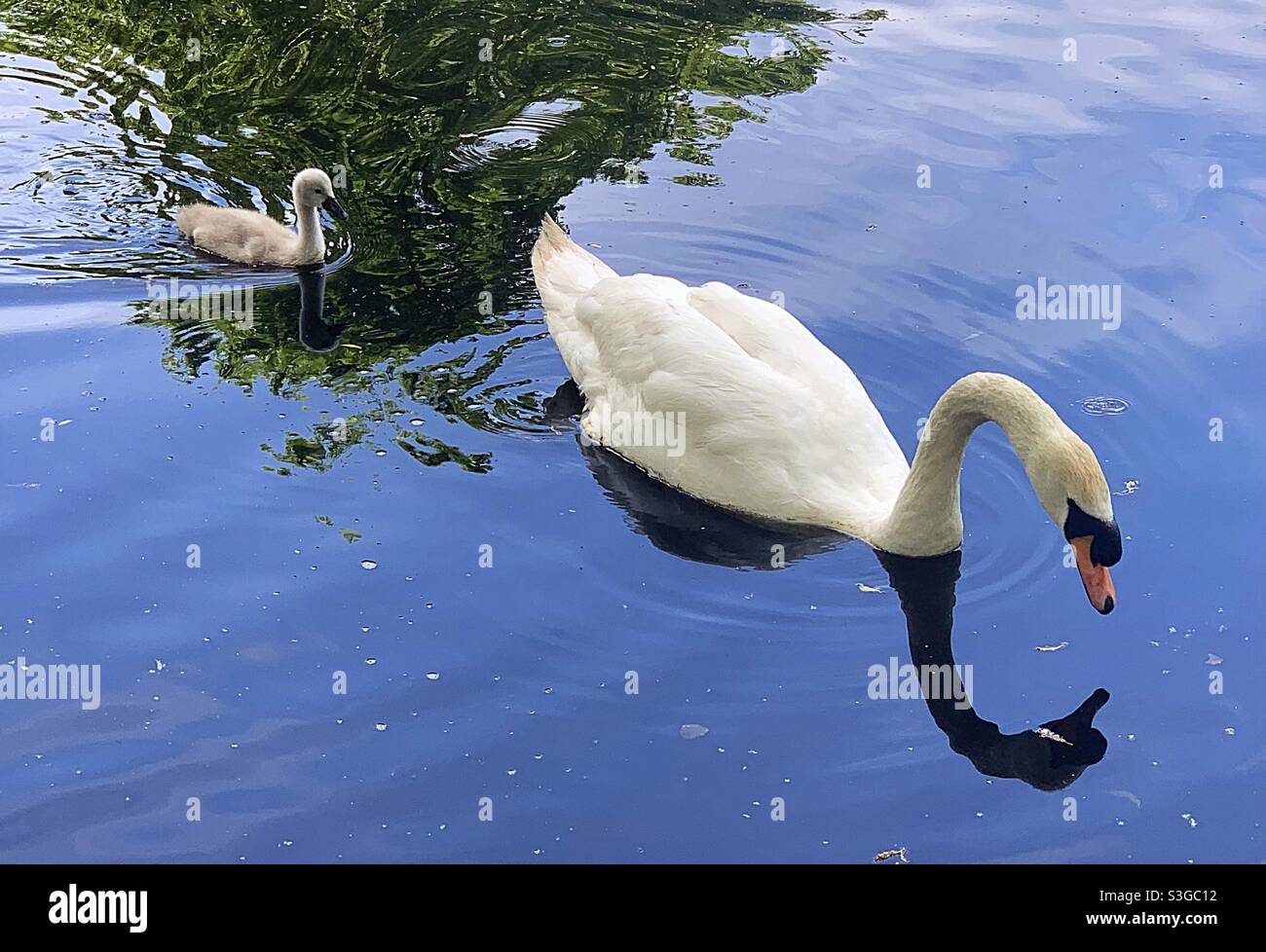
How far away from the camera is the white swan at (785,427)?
6.54 m

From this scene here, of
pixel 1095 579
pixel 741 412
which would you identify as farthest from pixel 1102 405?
pixel 1095 579

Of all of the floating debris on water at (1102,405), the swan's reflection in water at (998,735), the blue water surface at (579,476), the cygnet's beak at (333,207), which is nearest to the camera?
the blue water surface at (579,476)

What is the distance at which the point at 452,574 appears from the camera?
7.20 metres

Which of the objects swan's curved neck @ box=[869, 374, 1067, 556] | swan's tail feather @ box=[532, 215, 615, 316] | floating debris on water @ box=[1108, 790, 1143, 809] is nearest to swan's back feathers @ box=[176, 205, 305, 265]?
swan's tail feather @ box=[532, 215, 615, 316]

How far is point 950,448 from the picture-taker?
275 inches

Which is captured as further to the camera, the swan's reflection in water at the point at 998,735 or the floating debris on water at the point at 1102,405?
the floating debris on water at the point at 1102,405

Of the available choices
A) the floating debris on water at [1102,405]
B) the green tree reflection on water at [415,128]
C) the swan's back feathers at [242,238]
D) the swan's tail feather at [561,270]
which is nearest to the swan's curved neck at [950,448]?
the floating debris on water at [1102,405]

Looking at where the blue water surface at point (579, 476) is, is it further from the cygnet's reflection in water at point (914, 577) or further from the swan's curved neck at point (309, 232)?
the swan's curved neck at point (309, 232)

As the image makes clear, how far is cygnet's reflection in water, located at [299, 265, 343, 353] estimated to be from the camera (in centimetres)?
930

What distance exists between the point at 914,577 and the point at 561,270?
10.4ft

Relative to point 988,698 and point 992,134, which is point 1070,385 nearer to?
point 988,698

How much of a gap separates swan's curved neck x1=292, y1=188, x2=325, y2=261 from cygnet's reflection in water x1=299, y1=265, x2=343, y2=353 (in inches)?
3.9

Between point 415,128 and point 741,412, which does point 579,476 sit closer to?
point 741,412

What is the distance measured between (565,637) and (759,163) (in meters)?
5.83
